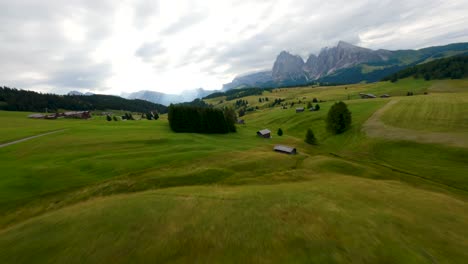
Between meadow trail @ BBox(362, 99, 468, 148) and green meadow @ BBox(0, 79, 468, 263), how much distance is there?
1028mm

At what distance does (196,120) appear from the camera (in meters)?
82.8

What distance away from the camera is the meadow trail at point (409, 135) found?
167 ft

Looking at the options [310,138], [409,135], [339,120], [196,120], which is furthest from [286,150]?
[196,120]

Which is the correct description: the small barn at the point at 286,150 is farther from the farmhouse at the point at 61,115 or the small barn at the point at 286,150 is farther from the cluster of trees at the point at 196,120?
the farmhouse at the point at 61,115

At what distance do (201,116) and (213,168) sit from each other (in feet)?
159

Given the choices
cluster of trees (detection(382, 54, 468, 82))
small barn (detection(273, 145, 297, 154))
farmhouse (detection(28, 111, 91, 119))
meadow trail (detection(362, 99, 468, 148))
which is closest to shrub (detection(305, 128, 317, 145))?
meadow trail (detection(362, 99, 468, 148))

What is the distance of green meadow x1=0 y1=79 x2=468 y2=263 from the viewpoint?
15.5m

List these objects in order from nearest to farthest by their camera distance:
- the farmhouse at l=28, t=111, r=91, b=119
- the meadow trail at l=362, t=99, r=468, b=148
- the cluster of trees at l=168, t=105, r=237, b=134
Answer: the meadow trail at l=362, t=99, r=468, b=148 → the cluster of trees at l=168, t=105, r=237, b=134 → the farmhouse at l=28, t=111, r=91, b=119

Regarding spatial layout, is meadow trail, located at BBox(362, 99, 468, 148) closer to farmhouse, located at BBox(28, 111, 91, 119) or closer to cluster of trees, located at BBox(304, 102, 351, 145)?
cluster of trees, located at BBox(304, 102, 351, 145)

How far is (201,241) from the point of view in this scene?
652 inches

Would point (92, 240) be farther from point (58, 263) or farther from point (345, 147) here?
point (345, 147)

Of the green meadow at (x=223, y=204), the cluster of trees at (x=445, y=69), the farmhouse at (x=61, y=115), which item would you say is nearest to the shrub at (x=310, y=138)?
the green meadow at (x=223, y=204)

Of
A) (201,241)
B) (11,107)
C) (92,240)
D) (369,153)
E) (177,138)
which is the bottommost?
Answer: (369,153)

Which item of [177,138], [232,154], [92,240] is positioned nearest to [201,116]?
[177,138]
